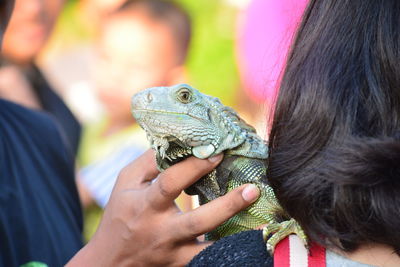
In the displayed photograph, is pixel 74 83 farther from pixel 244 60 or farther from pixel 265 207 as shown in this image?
pixel 265 207

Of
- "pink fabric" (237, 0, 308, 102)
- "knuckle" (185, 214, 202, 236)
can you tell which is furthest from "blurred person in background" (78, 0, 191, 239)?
"knuckle" (185, 214, 202, 236)

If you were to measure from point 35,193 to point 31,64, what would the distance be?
298 cm

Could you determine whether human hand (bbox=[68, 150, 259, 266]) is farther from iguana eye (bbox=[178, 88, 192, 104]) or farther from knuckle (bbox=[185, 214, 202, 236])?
iguana eye (bbox=[178, 88, 192, 104])

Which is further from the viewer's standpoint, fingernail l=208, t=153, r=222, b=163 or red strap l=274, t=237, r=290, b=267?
fingernail l=208, t=153, r=222, b=163

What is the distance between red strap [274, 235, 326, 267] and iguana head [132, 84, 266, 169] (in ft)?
1.49

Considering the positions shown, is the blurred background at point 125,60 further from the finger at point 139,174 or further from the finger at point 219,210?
the finger at point 219,210

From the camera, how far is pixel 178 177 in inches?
71.4

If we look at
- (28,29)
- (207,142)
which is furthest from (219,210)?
(28,29)

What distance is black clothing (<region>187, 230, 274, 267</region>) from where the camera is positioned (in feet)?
4.79

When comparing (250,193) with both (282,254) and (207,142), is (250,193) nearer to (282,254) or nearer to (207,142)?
(207,142)

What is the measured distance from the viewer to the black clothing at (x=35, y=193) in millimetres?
2408

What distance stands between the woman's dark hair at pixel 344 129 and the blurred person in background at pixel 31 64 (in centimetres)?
363

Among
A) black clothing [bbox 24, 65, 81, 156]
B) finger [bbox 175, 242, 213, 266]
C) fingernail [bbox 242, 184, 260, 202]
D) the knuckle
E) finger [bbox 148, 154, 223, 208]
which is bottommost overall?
black clothing [bbox 24, 65, 81, 156]

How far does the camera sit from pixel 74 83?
585cm
